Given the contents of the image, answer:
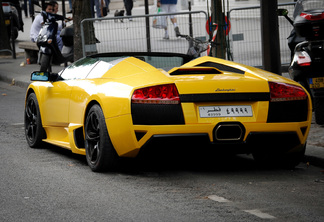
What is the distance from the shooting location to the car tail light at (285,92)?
6762 millimetres

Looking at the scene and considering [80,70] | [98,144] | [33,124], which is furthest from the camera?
[33,124]

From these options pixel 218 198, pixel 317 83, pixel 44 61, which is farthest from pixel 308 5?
pixel 44 61

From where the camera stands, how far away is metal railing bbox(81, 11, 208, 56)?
14.4 m

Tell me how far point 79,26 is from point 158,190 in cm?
985

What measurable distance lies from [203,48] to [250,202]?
22.0 ft

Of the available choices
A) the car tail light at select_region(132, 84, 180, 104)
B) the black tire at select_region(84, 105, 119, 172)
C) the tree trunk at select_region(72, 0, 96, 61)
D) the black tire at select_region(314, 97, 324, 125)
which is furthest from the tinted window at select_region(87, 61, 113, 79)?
the tree trunk at select_region(72, 0, 96, 61)

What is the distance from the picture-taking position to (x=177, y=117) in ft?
21.5

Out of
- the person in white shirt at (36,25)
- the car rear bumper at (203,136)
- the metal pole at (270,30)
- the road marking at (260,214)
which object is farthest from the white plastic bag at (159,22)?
the road marking at (260,214)

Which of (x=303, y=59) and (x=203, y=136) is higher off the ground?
(x=303, y=59)

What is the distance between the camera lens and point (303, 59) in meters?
9.30

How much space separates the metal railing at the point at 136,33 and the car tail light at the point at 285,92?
7356 millimetres

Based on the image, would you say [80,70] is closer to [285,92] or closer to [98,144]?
[98,144]

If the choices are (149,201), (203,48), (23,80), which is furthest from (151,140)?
(23,80)

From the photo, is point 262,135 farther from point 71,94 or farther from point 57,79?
point 57,79
